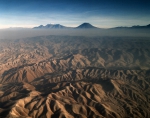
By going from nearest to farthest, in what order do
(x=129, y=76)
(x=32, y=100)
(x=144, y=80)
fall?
(x=32, y=100), (x=144, y=80), (x=129, y=76)

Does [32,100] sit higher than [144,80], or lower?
higher

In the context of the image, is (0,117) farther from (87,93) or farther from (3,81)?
(3,81)

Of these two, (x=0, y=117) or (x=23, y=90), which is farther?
(x=23, y=90)

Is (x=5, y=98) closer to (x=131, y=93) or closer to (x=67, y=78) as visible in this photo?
(x=67, y=78)

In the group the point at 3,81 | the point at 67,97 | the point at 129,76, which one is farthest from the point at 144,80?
the point at 3,81

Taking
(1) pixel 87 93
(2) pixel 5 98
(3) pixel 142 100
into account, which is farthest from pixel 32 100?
(3) pixel 142 100

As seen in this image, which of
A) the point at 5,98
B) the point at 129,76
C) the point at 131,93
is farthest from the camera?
the point at 129,76

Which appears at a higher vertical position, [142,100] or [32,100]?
[32,100]

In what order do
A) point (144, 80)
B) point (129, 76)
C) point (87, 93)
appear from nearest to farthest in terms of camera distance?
point (87, 93) < point (144, 80) < point (129, 76)

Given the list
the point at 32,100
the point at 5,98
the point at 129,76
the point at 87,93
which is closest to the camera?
the point at 32,100
